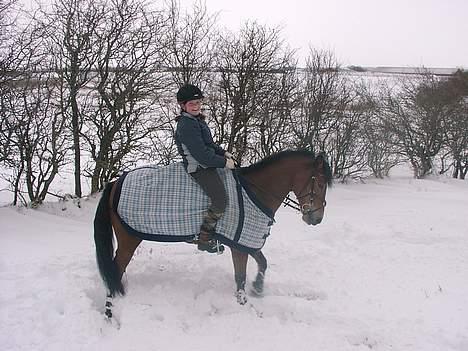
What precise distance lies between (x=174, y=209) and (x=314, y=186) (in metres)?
1.49

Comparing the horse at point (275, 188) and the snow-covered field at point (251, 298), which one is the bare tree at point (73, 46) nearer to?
the snow-covered field at point (251, 298)

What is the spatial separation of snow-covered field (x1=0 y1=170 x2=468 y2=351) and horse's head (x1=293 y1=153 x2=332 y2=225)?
0.92 m

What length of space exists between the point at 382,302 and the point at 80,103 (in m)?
6.53

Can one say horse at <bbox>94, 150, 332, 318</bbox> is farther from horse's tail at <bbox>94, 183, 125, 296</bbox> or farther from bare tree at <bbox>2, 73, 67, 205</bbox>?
bare tree at <bbox>2, 73, 67, 205</bbox>


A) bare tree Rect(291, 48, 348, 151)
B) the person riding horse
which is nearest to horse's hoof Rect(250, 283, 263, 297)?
the person riding horse

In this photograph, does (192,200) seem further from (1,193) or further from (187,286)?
(1,193)

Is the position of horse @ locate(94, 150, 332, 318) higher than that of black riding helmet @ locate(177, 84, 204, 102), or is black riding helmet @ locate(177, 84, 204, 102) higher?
black riding helmet @ locate(177, 84, 204, 102)

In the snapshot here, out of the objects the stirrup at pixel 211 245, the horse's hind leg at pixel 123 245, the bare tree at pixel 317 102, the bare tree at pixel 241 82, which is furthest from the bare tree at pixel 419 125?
the horse's hind leg at pixel 123 245

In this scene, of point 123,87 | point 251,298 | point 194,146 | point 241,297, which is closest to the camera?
point 194,146

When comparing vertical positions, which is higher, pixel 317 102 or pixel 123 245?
pixel 317 102

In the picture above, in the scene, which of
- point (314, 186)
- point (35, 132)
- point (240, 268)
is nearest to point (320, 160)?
point (314, 186)

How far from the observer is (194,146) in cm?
384

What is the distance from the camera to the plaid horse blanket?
3959 millimetres

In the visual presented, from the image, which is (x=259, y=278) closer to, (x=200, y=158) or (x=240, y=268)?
(x=240, y=268)
